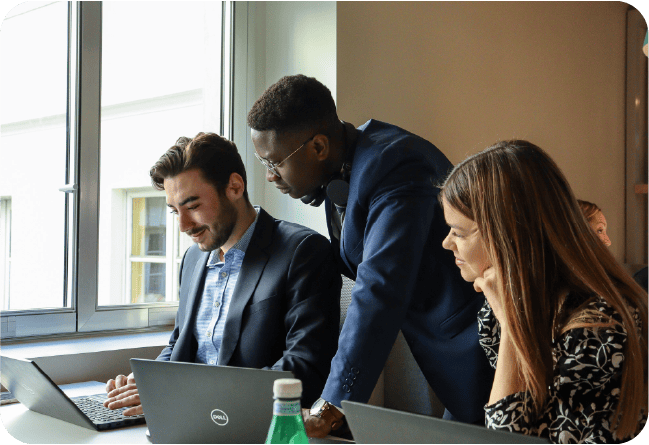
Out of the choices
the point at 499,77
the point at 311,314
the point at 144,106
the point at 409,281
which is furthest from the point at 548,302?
the point at 499,77

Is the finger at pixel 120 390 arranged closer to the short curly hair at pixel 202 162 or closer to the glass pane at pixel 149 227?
the short curly hair at pixel 202 162

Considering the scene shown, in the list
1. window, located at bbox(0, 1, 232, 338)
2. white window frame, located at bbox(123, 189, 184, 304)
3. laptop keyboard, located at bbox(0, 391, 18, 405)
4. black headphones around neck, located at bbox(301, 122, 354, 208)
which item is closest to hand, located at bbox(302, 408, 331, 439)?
black headphones around neck, located at bbox(301, 122, 354, 208)

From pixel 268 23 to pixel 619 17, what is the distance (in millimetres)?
2339

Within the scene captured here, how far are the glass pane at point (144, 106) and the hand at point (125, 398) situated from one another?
30.7 inches

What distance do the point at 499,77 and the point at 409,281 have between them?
1.94m

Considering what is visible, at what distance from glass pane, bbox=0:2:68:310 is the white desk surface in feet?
2.36

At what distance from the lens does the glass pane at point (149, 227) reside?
2420 millimetres

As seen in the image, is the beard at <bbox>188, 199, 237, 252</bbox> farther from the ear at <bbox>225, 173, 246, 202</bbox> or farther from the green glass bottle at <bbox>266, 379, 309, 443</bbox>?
the green glass bottle at <bbox>266, 379, 309, 443</bbox>

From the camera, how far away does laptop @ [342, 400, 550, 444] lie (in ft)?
2.31

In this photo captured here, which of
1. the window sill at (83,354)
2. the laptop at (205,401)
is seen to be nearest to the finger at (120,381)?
the window sill at (83,354)

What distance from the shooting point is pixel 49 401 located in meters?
1.38

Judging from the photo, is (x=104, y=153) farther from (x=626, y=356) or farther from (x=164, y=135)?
(x=626, y=356)

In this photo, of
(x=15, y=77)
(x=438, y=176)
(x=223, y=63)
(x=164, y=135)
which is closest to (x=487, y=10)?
(x=223, y=63)

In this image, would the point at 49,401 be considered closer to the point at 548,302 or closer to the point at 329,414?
the point at 329,414
